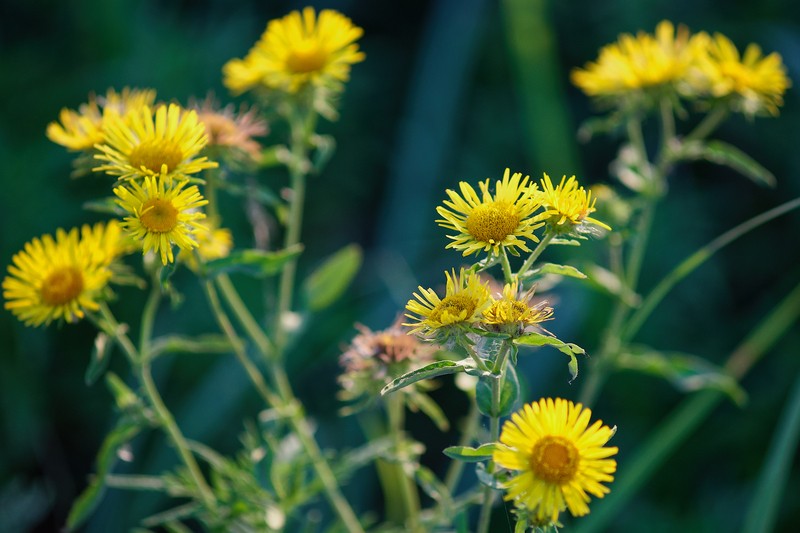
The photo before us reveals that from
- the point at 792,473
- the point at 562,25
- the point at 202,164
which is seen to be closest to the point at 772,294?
the point at 792,473

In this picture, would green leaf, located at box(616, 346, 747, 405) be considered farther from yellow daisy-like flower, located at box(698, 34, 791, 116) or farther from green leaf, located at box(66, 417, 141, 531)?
green leaf, located at box(66, 417, 141, 531)

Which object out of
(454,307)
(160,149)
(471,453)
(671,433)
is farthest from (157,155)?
(671,433)

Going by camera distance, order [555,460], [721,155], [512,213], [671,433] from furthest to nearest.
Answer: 1. [671,433]
2. [721,155]
3. [512,213]
4. [555,460]

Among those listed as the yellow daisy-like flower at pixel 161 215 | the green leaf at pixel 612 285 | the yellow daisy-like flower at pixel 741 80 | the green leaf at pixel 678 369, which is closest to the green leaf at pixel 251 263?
the yellow daisy-like flower at pixel 161 215

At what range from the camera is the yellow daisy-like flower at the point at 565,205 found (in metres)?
0.88

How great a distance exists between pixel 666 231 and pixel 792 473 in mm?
684

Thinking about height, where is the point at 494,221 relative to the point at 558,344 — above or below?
above

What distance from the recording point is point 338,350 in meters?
2.10

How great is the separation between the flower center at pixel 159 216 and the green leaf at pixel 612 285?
643 mm

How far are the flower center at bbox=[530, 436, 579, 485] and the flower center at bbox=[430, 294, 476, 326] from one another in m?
0.15

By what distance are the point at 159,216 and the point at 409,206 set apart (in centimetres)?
145

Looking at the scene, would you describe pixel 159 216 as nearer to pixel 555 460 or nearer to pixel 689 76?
pixel 555 460

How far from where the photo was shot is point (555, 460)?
0.79 m

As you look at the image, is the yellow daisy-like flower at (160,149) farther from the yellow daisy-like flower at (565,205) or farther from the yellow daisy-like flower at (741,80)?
the yellow daisy-like flower at (741,80)
